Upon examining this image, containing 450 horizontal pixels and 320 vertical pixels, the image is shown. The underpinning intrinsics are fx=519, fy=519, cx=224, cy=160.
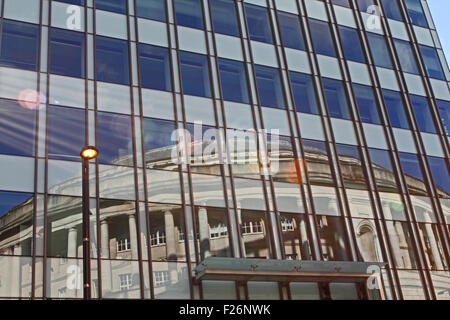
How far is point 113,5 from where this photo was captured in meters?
24.7

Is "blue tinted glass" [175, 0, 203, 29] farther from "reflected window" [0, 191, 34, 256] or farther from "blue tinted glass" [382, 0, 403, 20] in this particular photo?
"blue tinted glass" [382, 0, 403, 20]

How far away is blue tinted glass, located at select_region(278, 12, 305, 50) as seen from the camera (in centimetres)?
2794

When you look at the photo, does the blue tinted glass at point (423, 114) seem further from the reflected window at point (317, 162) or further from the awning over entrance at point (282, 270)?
the awning over entrance at point (282, 270)

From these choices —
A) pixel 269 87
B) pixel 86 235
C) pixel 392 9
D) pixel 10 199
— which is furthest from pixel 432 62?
pixel 86 235

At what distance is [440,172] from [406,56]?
7.68 m

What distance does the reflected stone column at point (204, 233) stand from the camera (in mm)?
20422

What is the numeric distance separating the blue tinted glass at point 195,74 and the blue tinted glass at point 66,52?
471 centimetres

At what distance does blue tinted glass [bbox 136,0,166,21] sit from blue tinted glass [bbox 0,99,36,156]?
7819 mm

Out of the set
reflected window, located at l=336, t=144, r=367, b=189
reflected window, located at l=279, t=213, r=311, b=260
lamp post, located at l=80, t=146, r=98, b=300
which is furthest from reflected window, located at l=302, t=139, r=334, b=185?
lamp post, located at l=80, t=146, r=98, b=300

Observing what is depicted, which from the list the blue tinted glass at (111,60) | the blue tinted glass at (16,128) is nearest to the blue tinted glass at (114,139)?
the blue tinted glass at (111,60)

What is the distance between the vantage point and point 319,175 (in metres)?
24.2
